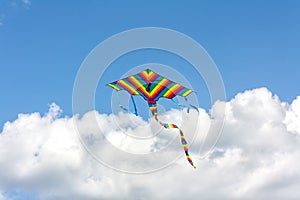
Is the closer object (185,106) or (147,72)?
(185,106)

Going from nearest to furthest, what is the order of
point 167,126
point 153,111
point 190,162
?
point 190,162 < point 167,126 < point 153,111

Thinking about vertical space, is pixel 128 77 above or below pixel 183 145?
above

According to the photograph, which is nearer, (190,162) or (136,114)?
(190,162)

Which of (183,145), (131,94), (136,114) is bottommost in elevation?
(183,145)

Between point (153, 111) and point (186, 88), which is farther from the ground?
point (186, 88)

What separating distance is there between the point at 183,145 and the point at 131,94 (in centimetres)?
1247

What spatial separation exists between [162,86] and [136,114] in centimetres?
989

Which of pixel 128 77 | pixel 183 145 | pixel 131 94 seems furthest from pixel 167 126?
pixel 128 77

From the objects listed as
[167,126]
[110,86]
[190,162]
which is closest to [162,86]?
[110,86]

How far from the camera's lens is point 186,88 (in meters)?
60.5

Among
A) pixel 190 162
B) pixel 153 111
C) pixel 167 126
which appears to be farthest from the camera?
pixel 153 111

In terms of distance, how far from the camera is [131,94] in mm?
58625

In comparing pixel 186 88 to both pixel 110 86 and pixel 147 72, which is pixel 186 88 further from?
pixel 110 86

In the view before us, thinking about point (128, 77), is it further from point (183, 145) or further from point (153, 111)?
point (183, 145)
